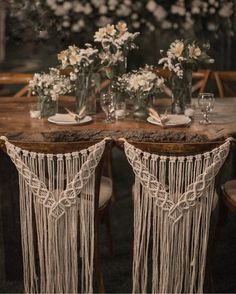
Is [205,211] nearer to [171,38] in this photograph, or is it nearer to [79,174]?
[79,174]

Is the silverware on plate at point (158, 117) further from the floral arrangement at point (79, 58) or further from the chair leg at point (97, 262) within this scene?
the chair leg at point (97, 262)

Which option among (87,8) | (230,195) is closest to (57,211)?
(230,195)

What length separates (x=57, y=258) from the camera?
83.9 inches

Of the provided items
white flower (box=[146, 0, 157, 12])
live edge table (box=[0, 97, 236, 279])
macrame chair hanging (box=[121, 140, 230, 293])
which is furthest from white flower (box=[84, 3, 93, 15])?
macrame chair hanging (box=[121, 140, 230, 293])

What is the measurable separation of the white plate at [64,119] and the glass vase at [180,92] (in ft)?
1.41

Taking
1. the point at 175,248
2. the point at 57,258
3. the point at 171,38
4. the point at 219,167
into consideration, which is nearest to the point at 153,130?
the point at 219,167

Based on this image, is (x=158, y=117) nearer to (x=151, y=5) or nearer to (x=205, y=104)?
(x=205, y=104)

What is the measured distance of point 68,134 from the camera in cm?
223

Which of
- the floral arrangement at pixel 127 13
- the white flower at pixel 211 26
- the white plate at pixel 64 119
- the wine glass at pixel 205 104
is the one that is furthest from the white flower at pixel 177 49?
the white flower at pixel 211 26

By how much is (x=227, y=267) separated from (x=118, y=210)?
3.07 ft

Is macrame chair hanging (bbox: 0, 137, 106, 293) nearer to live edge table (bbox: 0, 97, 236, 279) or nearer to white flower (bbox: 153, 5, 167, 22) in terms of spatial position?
live edge table (bbox: 0, 97, 236, 279)

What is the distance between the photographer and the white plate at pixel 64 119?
2348mm

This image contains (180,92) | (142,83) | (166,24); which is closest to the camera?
(142,83)

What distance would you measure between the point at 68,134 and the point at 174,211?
1.85 feet
